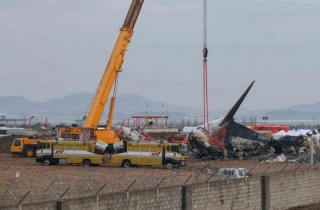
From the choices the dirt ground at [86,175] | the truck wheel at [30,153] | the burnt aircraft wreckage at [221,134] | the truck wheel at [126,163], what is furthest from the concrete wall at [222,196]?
the burnt aircraft wreckage at [221,134]

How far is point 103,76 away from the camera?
63656 mm

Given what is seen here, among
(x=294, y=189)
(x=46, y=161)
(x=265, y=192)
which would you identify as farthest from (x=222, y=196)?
(x=46, y=161)

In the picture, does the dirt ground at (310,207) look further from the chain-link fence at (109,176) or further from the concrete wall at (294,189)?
the chain-link fence at (109,176)

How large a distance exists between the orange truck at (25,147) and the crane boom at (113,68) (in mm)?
6129

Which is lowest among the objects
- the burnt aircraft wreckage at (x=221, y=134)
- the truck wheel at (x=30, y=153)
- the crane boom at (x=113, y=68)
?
the truck wheel at (x=30, y=153)

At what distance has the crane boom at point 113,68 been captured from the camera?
63156mm

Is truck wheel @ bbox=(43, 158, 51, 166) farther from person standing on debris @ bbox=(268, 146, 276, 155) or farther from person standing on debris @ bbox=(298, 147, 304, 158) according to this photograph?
person standing on debris @ bbox=(268, 146, 276, 155)

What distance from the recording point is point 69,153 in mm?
52969

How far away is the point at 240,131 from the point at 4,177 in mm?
38558

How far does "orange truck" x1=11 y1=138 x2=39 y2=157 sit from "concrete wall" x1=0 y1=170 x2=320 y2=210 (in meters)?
36.2

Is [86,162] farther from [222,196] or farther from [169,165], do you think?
[222,196]

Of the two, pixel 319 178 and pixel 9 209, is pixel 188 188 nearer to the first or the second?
pixel 9 209

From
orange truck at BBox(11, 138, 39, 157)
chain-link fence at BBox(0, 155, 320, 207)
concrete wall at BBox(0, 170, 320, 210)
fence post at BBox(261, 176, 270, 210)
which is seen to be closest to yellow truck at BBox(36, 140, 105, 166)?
chain-link fence at BBox(0, 155, 320, 207)

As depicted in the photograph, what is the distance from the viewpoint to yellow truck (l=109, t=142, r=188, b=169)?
51.3 meters
